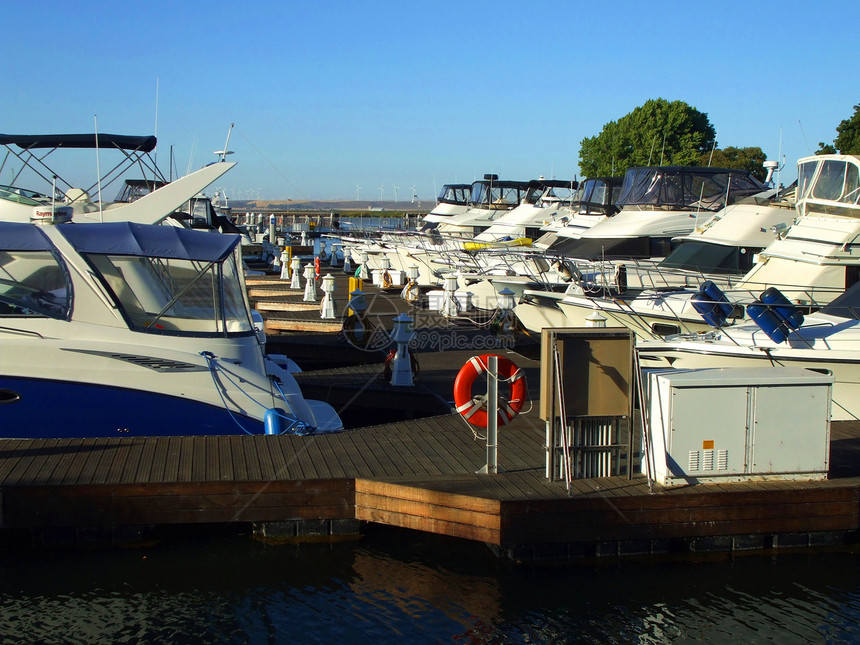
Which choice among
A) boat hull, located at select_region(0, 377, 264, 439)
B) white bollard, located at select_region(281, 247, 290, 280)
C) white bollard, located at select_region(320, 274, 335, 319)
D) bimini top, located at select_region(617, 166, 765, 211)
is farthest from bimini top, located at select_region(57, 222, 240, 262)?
white bollard, located at select_region(281, 247, 290, 280)

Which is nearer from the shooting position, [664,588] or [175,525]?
[664,588]

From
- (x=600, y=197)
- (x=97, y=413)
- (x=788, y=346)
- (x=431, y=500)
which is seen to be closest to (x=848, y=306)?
(x=788, y=346)

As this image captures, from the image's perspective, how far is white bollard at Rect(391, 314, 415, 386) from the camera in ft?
41.7

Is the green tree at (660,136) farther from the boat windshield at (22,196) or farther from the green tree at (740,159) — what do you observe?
the boat windshield at (22,196)

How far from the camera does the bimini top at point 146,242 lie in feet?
33.2

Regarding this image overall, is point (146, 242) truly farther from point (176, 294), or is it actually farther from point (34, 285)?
point (34, 285)

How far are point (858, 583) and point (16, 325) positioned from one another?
909cm

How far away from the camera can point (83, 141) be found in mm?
19688

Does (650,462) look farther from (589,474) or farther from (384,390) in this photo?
(384,390)

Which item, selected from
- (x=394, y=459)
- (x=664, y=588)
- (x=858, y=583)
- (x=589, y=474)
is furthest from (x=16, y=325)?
(x=858, y=583)

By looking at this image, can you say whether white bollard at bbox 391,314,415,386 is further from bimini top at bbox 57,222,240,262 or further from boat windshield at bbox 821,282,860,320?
boat windshield at bbox 821,282,860,320

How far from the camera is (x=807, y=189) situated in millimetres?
16891

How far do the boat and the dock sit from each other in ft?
1.41

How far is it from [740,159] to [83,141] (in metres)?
51.8
